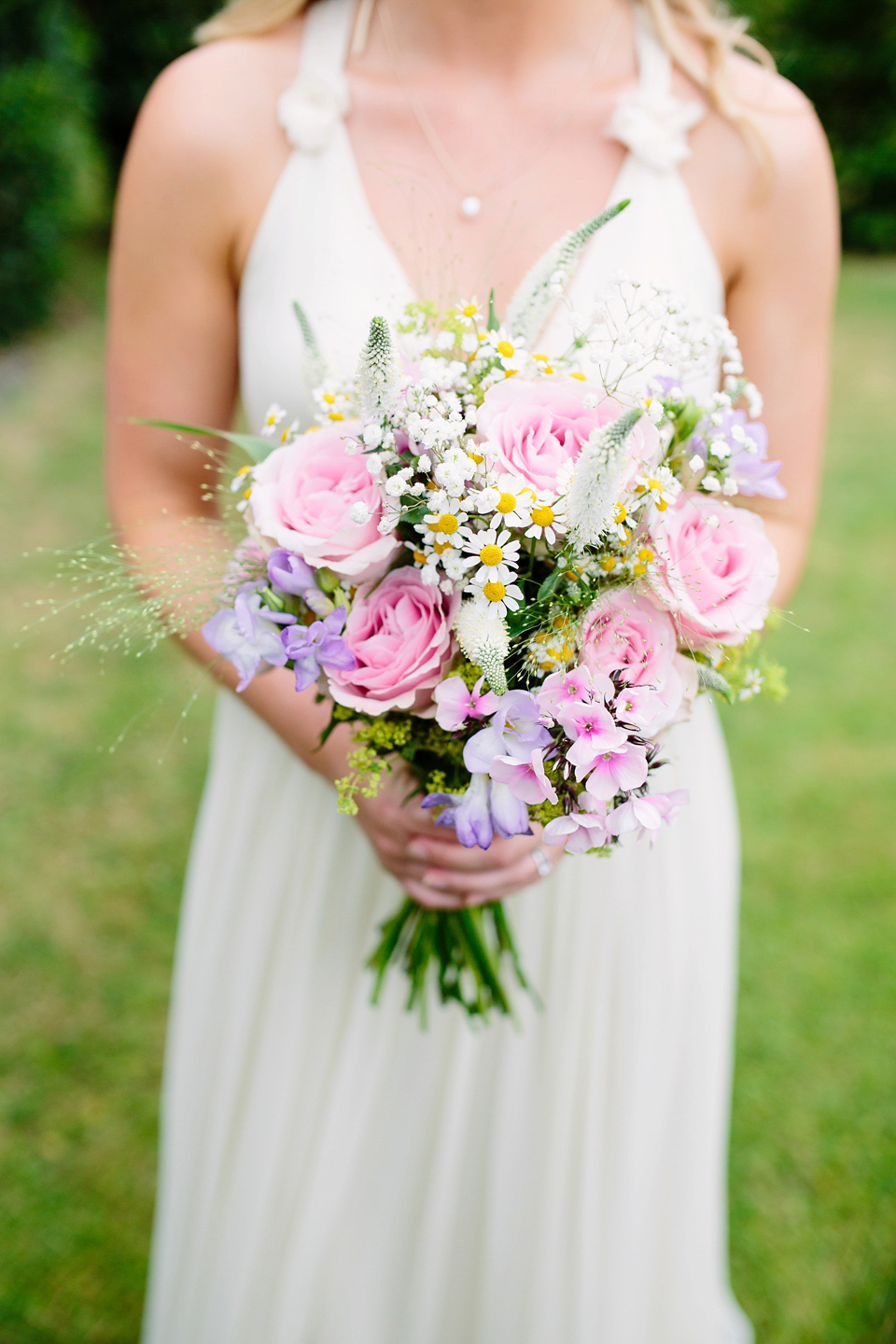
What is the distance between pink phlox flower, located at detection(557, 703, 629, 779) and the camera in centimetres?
103

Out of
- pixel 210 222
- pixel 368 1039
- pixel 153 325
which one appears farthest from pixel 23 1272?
pixel 210 222

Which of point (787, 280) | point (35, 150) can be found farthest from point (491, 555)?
point (35, 150)

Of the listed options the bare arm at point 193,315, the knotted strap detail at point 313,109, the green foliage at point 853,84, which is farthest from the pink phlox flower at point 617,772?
Answer: the green foliage at point 853,84

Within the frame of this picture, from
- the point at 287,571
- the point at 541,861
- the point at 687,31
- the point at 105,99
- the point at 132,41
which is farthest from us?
the point at 105,99

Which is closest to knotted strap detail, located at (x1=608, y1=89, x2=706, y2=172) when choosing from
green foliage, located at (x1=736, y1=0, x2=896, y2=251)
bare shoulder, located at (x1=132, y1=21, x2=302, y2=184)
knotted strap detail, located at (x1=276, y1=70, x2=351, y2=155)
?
knotted strap detail, located at (x1=276, y1=70, x2=351, y2=155)

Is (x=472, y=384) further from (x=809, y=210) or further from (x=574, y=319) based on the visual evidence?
(x=809, y=210)

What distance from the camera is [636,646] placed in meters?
1.11

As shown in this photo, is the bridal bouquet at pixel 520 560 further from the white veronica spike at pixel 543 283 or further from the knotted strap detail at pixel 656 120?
the knotted strap detail at pixel 656 120

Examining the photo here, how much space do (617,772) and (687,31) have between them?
1.50 m

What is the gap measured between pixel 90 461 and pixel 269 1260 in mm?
5522

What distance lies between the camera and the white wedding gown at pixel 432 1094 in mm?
1931

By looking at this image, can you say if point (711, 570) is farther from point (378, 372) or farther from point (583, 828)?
point (378, 372)

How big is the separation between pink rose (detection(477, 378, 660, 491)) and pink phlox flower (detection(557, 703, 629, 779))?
0.23m

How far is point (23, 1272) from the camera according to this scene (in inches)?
102
